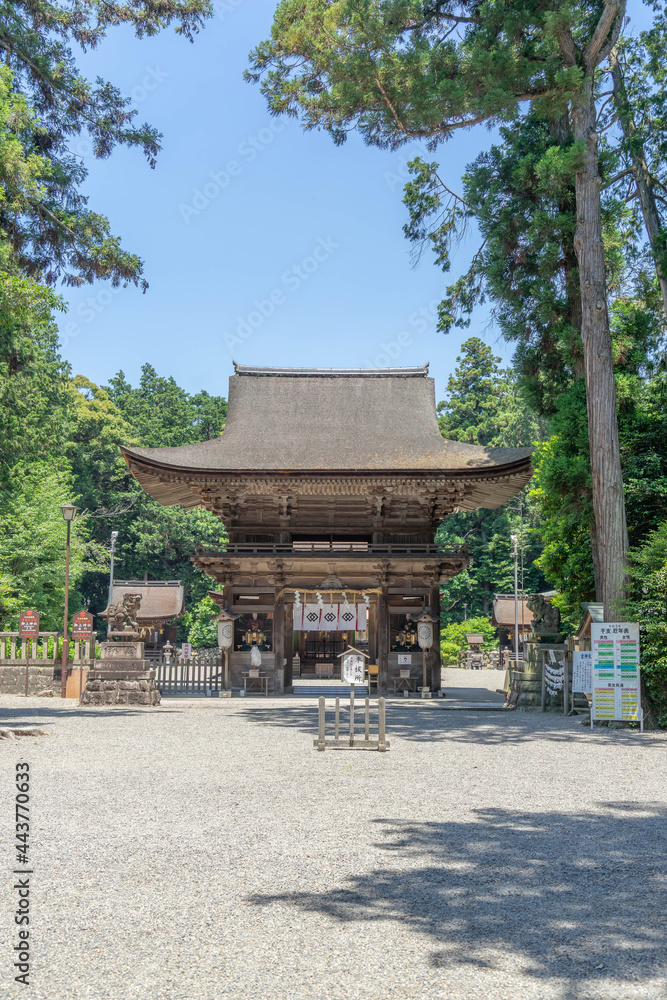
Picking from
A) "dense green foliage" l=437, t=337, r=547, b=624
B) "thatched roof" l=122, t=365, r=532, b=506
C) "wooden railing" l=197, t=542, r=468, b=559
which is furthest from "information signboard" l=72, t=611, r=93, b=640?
"dense green foliage" l=437, t=337, r=547, b=624

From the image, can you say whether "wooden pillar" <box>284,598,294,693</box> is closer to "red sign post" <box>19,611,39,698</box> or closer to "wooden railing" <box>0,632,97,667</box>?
"wooden railing" <box>0,632,97,667</box>

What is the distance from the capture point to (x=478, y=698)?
61.7 feet

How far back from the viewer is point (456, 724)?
41.6 feet

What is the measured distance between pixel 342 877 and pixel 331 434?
57.8 ft

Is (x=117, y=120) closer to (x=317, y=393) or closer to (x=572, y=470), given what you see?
(x=317, y=393)

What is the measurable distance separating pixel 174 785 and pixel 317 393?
1761cm

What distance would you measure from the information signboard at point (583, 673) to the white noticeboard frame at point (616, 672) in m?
0.43

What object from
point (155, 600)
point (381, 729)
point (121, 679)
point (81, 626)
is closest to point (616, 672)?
point (381, 729)

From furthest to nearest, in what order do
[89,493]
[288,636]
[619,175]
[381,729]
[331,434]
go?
[89,493], [331,434], [288,636], [619,175], [381,729]

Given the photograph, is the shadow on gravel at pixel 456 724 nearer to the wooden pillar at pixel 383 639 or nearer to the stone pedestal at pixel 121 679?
the stone pedestal at pixel 121 679

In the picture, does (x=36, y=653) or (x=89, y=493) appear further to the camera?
(x=89, y=493)

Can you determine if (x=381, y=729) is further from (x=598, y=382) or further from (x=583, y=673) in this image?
(x=598, y=382)

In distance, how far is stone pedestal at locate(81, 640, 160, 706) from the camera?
52.3ft

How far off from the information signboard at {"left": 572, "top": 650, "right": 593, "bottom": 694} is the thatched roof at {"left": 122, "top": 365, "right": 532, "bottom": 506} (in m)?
6.30
